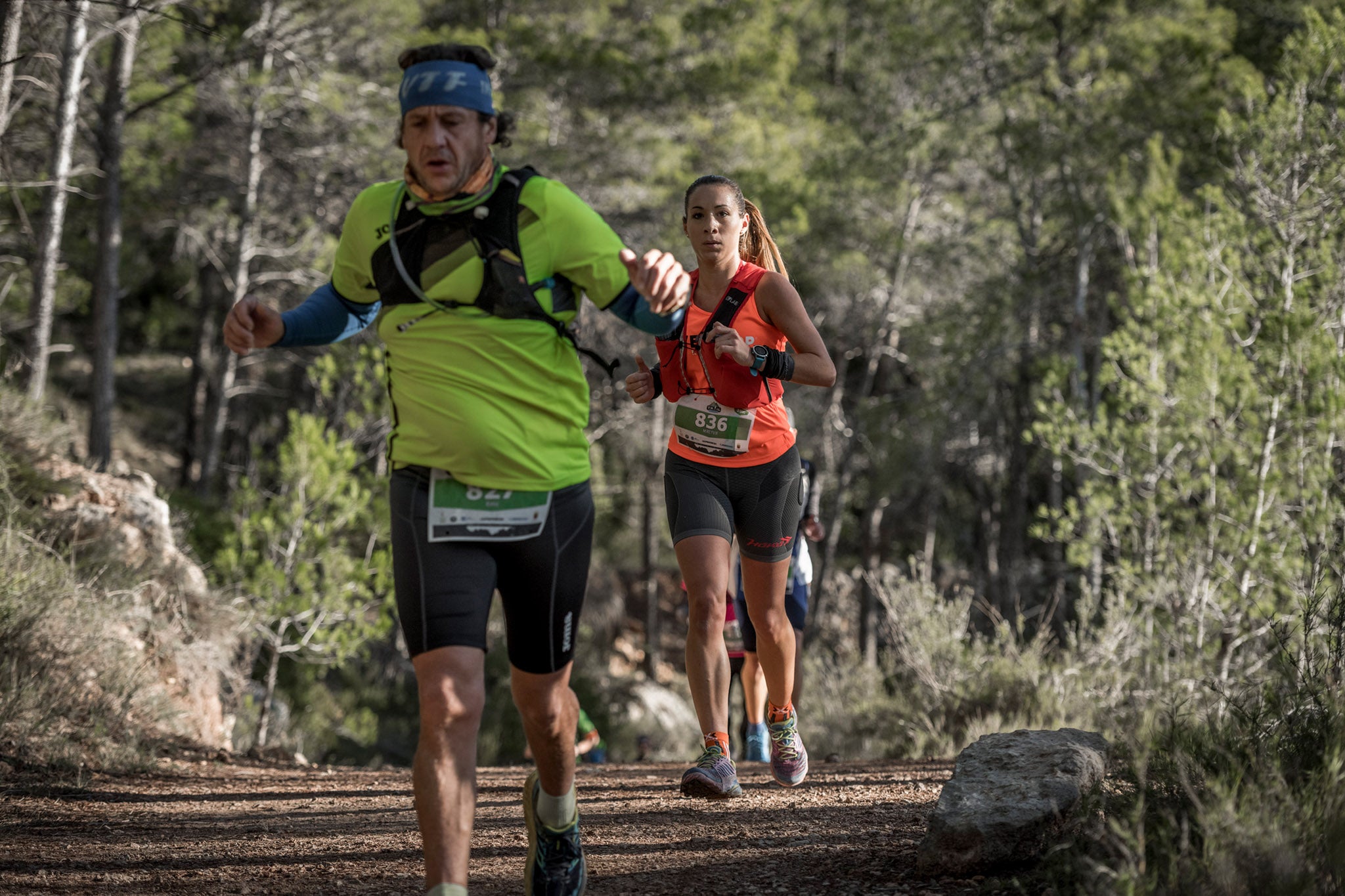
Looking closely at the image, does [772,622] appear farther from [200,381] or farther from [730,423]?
[200,381]

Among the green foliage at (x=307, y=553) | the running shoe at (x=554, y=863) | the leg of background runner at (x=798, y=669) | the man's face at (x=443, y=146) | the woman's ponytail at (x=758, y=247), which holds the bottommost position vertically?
the green foliage at (x=307, y=553)

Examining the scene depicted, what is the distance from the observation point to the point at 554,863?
2.75 metres

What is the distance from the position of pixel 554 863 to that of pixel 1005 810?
125 cm

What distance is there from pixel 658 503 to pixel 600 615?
4742 millimetres

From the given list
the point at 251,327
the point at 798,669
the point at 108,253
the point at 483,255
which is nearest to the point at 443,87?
the point at 483,255

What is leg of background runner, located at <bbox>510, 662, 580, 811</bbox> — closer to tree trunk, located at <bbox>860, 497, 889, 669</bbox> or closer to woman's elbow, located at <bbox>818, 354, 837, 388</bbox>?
woman's elbow, located at <bbox>818, 354, 837, 388</bbox>

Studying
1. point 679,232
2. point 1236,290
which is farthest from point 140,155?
point 1236,290

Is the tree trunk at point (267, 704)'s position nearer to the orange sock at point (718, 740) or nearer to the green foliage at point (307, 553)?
the green foliage at point (307, 553)

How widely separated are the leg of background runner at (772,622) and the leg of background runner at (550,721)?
1454 millimetres

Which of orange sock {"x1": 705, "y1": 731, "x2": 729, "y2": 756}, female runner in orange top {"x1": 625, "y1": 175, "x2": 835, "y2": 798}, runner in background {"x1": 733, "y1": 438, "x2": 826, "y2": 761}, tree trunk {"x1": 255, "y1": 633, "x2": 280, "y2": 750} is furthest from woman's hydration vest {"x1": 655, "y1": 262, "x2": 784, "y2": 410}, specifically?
tree trunk {"x1": 255, "y1": 633, "x2": 280, "y2": 750}

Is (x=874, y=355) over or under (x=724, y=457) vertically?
under

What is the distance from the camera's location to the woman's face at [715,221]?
4145 mm

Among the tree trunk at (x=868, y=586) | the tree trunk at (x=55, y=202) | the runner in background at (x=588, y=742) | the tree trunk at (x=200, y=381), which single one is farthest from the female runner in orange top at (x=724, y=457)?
the tree trunk at (x=868, y=586)

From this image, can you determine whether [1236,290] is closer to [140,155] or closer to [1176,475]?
[1176,475]
